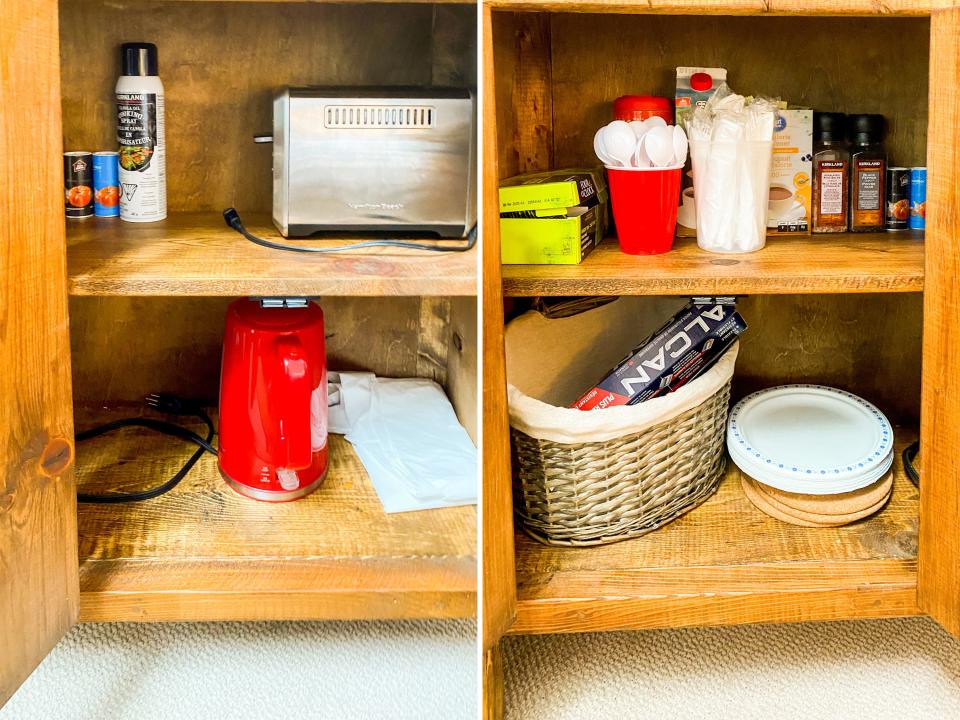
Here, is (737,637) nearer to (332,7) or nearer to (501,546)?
(501,546)

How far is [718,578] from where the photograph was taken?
4.02 feet

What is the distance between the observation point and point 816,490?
1312 millimetres

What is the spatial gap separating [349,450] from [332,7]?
25.8 inches

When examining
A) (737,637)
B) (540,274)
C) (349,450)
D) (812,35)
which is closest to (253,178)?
(349,450)

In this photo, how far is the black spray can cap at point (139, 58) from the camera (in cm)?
134

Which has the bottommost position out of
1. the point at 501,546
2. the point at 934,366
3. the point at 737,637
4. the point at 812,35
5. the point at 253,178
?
the point at 737,637

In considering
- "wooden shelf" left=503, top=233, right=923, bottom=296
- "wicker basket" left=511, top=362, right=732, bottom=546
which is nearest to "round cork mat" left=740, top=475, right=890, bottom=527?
"wicker basket" left=511, top=362, right=732, bottom=546

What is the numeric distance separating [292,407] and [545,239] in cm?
40

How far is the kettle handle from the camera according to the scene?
1.31 metres

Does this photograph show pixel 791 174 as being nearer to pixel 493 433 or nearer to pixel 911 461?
pixel 911 461

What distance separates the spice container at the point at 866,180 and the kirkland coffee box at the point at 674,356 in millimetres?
252

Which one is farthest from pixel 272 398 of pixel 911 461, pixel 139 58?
pixel 911 461

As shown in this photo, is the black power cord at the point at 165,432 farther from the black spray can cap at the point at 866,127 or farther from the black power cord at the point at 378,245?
the black spray can cap at the point at 866,127

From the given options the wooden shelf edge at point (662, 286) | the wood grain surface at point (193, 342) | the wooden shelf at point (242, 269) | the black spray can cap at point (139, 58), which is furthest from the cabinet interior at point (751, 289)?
the black spray can cap at point (139, 58)
